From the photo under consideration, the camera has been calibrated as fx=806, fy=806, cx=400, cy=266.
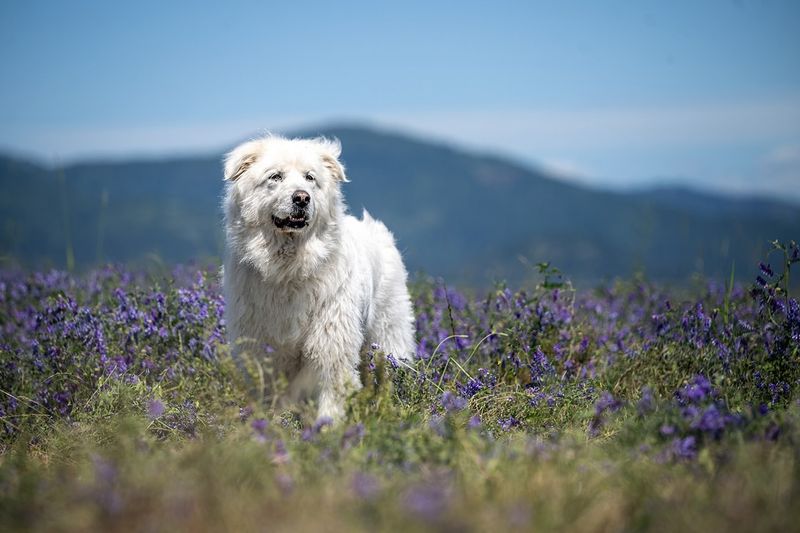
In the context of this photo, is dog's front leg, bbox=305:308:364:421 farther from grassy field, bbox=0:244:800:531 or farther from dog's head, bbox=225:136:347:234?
dog's head, bbox=225:136:347:234

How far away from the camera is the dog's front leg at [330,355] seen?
5.23m

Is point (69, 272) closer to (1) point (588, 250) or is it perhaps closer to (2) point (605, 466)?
(2) point (605, 466)

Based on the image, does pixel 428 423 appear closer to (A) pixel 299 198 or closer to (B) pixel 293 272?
(B) pixel 293 272

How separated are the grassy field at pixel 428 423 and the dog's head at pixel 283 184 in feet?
3.29

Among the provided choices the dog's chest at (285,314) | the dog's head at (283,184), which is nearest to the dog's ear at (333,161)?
the dog's head at (283,184)

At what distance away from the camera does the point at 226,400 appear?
5.08 meters

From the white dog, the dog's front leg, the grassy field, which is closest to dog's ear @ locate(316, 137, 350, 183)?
the white dog

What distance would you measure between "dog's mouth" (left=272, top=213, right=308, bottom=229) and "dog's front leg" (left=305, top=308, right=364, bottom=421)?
616 mm

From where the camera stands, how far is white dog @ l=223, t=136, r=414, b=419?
17.2 feet

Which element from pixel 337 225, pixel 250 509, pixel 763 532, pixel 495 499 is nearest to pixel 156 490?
pixel 250 509

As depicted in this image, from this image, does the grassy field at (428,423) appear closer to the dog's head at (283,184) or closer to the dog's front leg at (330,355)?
the dog's front leg at (330,355)

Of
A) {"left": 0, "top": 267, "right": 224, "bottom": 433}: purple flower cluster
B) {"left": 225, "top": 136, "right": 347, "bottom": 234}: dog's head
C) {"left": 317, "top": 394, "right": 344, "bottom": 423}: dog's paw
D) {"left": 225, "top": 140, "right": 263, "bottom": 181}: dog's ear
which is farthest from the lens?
{"left": 0, "top": 267, "right": 224, "bottom": 433}: purple flower cluster

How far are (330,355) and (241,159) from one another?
149 cm

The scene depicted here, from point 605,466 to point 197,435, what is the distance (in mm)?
2438
